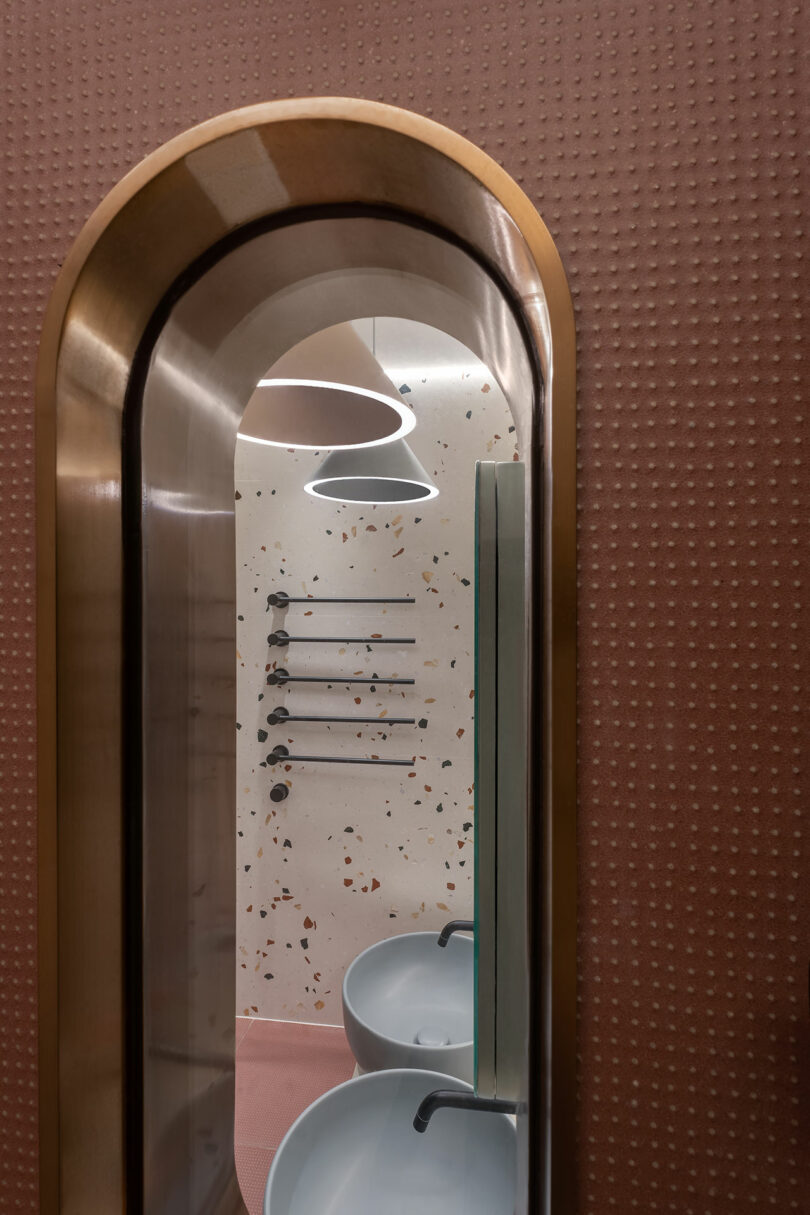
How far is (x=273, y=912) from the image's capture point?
8.76 ft

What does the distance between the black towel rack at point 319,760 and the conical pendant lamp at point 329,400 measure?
132cm

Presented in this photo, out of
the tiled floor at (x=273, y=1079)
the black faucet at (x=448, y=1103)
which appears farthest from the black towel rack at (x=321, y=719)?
the black faucet at (x=448, y=1103)

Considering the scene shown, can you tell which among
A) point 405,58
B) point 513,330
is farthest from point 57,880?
point 405,58

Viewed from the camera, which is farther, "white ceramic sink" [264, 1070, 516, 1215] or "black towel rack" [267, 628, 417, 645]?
"black towel rack" [267, 628, 417, 645]

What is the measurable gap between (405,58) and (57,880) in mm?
1056

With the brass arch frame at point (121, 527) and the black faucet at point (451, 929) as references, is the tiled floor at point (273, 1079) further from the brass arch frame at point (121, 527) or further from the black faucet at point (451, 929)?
the brass arch frame at point (121, 527)

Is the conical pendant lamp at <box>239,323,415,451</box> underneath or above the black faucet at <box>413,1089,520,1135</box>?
above

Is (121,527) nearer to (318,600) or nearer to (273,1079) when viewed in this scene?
(318,600)

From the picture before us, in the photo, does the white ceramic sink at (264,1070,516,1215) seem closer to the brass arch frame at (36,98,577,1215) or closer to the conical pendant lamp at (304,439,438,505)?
the brass arch frame at (36,98,577,1215)

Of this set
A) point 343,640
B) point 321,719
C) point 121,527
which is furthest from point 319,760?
point 121,527

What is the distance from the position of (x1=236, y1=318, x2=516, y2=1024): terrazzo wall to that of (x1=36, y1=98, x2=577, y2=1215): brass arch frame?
1613mm

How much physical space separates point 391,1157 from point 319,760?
1.30m

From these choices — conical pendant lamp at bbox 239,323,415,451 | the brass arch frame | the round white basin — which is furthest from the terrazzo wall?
the brass arch frame

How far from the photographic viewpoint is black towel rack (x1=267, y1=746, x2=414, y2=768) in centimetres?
255
